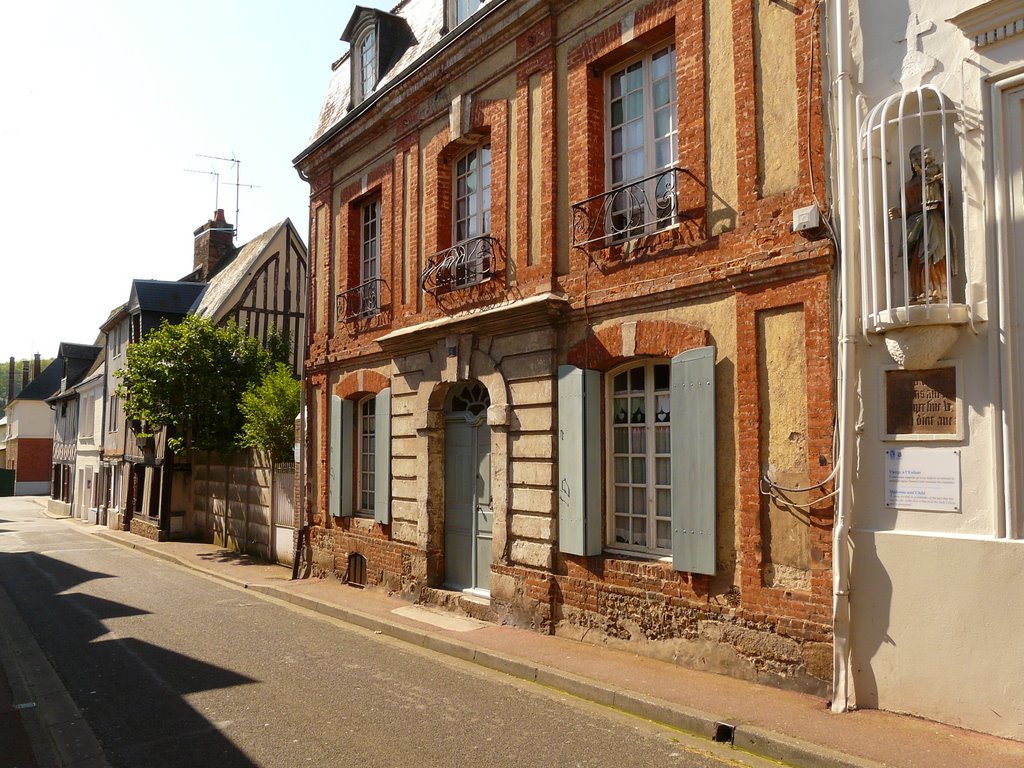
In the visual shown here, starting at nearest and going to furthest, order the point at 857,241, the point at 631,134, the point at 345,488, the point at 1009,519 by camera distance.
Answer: the point at 1009,519 < the point at 857,241 < the point at 631,134 < the point at 345,488

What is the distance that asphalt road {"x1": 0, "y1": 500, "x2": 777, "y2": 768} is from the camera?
5172mm

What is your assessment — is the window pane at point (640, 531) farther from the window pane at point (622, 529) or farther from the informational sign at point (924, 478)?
the informational sign at point (924, 478)

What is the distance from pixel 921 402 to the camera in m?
5.51

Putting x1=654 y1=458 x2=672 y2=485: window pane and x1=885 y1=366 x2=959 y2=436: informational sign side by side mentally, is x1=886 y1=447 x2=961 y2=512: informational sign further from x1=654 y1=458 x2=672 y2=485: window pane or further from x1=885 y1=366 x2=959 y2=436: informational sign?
x1=654 y1=458 x2=672 y2=485: window pane

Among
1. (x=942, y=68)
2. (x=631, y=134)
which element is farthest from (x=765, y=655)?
(x=631, y=134)

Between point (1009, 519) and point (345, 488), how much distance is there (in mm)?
9207

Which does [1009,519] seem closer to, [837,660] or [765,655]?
[837,660]

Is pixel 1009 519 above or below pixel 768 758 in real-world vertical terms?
above

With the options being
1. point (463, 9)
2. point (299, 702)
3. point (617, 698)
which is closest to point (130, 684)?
point (299, 702)

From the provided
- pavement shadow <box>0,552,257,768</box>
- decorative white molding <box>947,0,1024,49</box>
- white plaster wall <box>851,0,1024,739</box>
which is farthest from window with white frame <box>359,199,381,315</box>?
decorative white molding <box>947,0,1024,49</box>

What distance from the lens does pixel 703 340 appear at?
6.96 metres

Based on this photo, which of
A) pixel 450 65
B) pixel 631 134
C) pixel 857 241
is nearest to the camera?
pixel 857 241

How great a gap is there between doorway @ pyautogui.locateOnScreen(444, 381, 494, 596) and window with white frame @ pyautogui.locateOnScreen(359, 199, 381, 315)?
2.49 metres

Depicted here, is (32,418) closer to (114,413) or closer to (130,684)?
(114,413)
